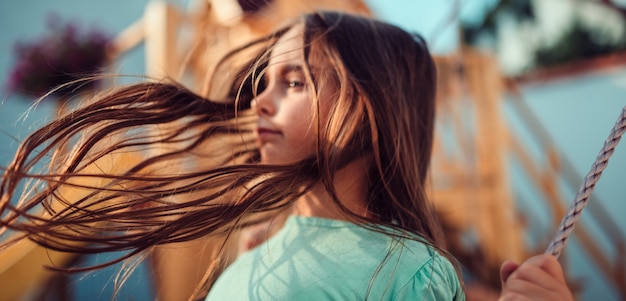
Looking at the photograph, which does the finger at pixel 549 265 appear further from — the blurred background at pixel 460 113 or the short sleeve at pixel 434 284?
the blurred background at pixel 460 113

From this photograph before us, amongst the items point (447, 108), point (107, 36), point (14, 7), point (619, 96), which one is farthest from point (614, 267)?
point (14, 7)

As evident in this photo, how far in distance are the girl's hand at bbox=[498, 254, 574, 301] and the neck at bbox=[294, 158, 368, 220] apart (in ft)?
0.94

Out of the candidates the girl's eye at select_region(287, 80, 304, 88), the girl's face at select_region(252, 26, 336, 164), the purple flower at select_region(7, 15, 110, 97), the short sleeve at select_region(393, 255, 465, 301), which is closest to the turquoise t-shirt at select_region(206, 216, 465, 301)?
the short sleeve at select_region(393, 255, 465, 301)

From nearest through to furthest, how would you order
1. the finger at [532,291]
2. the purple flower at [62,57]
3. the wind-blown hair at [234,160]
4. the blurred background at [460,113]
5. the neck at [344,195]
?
the finger at [532,291] < the wind-blown hair at [234,160] < the neck at [344,195] < the blurred background at [460,113] < the purple flower at [62,57]

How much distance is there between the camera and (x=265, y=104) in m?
0.93

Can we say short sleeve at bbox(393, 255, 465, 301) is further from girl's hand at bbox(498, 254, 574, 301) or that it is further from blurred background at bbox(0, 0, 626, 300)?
blurred background at bbox(0, 0, 626, 300)

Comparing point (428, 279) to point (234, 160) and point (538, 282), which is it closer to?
point (538, 282)

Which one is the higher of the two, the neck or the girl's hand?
the neck

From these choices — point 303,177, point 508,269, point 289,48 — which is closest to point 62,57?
point 289,48

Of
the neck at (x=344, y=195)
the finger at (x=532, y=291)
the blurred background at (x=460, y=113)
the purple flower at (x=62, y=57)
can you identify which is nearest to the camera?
the finger at (x=532, y=291)

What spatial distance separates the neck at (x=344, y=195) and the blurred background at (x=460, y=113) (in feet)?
1.13

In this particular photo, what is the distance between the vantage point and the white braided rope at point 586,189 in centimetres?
71

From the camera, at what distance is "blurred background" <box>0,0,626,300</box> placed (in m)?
1.77

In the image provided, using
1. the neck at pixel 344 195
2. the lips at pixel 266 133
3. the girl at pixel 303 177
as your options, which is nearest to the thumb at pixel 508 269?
the girl at pixel 303 177
